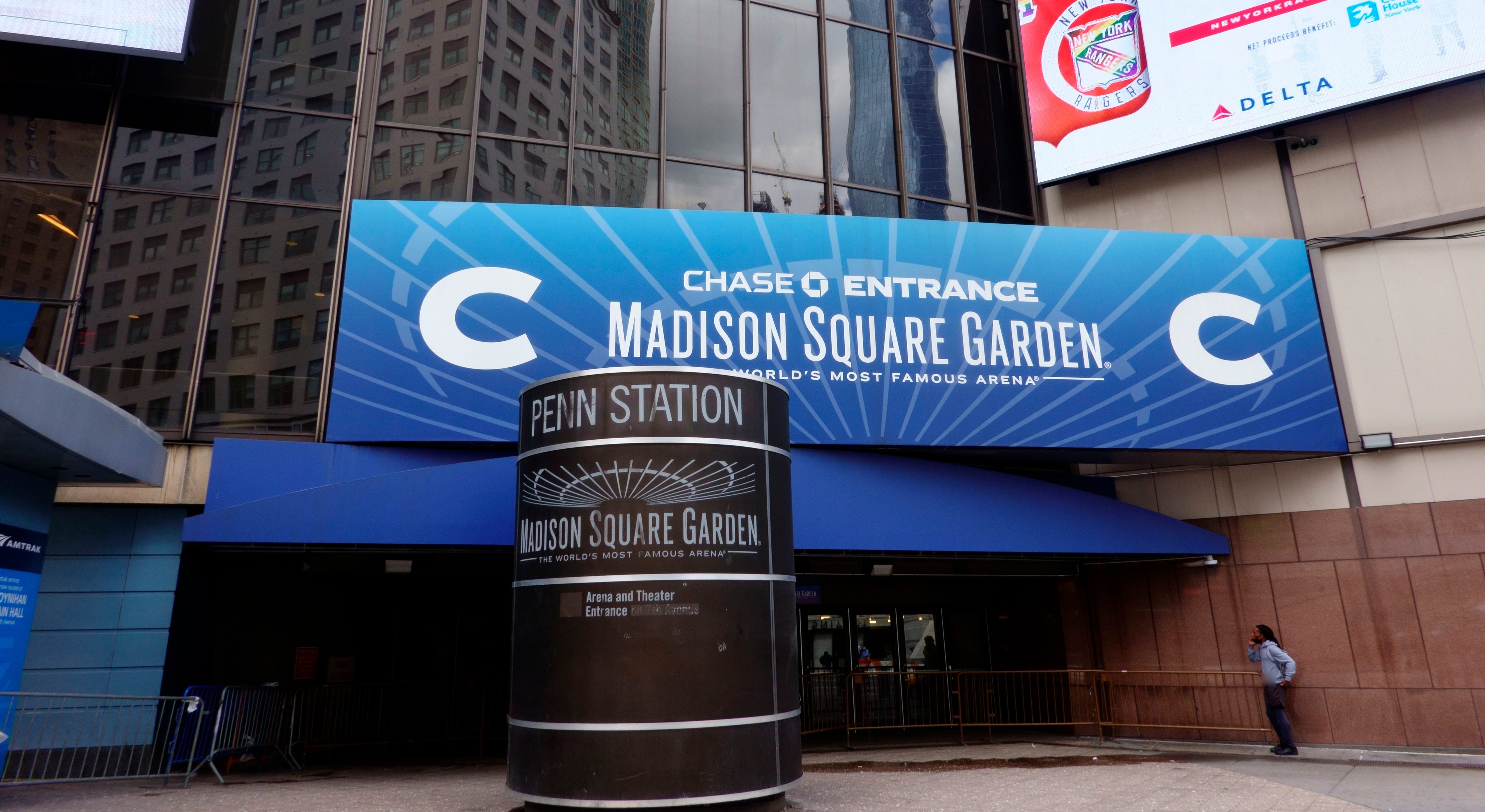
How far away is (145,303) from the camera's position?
499 inches

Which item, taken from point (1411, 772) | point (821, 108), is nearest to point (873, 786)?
point (1411, 772)

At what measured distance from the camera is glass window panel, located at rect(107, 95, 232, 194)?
13320mm

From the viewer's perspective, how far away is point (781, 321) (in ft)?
42.2

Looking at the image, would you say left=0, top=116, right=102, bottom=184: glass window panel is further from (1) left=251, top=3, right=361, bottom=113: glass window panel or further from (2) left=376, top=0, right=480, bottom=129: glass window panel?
(2) left=376, top=0, right=480, bottom=129: glass window panel

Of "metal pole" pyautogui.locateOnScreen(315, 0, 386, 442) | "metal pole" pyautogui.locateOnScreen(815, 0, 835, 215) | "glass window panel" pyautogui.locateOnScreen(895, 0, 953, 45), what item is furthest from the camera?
→ "glass window panel" pyautogui.locateOnScreen(895, 0, 953, 45)

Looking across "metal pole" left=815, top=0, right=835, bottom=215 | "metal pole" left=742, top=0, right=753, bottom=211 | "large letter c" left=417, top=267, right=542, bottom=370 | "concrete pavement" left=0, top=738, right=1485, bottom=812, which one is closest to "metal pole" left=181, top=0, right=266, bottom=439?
"large letter c" left=417, top=267, right=542, bottom=370

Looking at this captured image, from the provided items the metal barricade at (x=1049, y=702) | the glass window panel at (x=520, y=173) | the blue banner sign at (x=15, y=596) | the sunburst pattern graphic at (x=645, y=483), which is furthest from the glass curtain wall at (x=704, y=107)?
the metal barricade at (x=1049, y=702)

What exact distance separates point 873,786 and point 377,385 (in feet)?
27.1

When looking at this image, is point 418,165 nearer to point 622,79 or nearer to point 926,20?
point 622,79

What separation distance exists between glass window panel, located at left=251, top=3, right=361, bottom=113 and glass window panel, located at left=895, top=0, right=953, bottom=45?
34.8 ft

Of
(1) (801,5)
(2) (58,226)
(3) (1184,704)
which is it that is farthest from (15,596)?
(1) (801,5)

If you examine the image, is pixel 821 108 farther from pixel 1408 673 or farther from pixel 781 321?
pixel 1408 673

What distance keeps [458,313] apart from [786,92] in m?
8.16

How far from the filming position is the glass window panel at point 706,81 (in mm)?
15945
